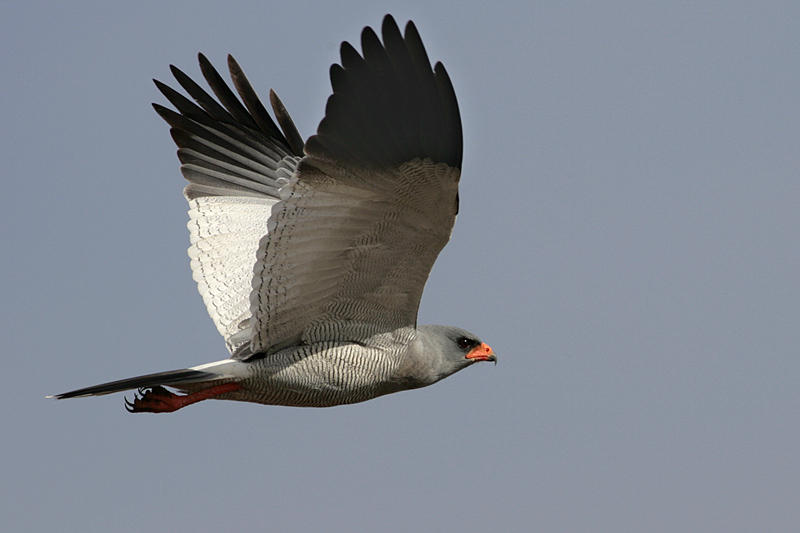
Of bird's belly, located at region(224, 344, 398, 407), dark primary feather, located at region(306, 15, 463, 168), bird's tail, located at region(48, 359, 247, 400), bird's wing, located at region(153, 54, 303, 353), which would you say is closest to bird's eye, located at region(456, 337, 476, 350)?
bird's belly, located at region(224, 344, 398, 407)

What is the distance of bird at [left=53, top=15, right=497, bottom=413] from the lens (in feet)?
21.9

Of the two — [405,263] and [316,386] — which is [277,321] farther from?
[405,263]

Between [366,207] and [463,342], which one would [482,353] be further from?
[366,207]

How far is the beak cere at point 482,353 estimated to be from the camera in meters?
9.16

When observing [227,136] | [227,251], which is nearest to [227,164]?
[227,136]

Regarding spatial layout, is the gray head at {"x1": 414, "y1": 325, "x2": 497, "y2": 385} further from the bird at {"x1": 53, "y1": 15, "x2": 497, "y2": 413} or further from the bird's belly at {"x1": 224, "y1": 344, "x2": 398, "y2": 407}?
the bird's belly at {"x1": 224, "y1": 344, "x2": 398, "y2": 407}

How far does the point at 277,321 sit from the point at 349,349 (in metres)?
0.76

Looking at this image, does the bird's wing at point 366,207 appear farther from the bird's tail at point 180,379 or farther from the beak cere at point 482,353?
the beak cere at point 482,353

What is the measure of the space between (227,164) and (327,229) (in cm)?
345

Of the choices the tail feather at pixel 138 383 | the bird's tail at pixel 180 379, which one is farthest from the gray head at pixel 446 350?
the tail feather at pixel 138 383

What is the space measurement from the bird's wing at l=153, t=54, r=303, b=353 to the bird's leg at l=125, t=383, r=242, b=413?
1.56 m

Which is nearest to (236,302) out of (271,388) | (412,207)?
(271,388)

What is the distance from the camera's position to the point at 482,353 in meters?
9.22

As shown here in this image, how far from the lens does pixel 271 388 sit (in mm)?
8492
